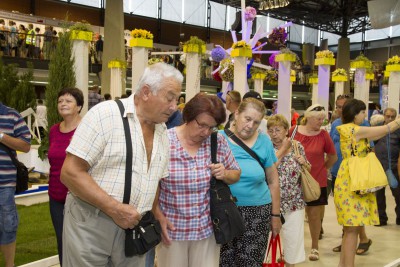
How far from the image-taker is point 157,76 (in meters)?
2.19

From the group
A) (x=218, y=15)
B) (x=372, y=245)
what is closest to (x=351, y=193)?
(x=372, y=245)

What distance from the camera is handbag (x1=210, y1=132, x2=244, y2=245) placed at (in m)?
2.75

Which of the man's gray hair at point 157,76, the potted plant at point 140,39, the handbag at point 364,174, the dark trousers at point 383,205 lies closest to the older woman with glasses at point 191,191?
the man's gray hair at point 157,76

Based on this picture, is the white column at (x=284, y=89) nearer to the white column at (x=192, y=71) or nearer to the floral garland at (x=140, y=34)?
the white column at (x=192, y=71)

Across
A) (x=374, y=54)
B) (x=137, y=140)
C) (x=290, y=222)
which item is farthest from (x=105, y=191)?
(x=374, y=54)

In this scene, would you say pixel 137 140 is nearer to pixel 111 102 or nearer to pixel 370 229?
pixel 111 102

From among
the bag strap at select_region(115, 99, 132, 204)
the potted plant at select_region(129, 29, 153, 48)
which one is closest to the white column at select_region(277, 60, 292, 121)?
the potted plant at select_region(129, 29, 153, 48)

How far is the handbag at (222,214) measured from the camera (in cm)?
275

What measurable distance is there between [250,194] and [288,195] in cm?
115

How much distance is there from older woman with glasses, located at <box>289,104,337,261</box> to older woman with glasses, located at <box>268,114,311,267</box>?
0.73 meters

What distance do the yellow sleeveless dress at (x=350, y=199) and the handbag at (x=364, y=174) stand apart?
44 mm

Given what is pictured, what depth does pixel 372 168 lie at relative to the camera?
13.9 ft

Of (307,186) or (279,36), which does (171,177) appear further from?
(279,36)

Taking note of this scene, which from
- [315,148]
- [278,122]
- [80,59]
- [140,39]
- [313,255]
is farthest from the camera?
[140,39]
